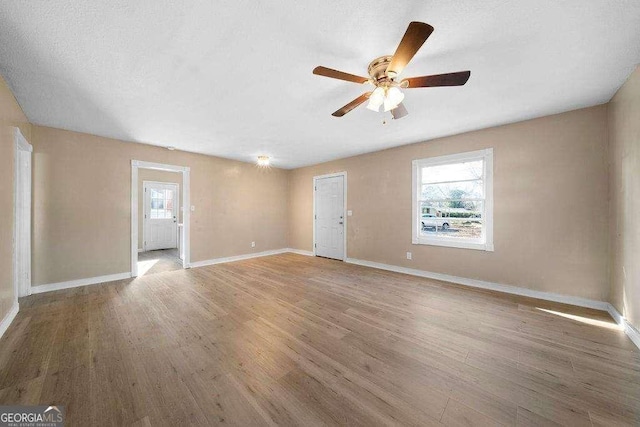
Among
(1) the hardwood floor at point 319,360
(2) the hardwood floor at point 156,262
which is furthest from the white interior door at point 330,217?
(2) the hardwood floor at point 156,262

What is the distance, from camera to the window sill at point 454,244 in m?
3.64

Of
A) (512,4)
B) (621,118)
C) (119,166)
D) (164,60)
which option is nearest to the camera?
(512,4)

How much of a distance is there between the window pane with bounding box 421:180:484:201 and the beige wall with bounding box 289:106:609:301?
25 centimetres

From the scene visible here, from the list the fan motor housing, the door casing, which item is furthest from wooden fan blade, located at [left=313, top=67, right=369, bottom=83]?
the door casing

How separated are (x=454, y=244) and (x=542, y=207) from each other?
124 centimetres

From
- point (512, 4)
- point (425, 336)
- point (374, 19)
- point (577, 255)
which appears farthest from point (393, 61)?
point (577, 255)

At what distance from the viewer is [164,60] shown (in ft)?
6.56

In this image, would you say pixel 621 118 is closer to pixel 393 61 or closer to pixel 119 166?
pixel 393 61

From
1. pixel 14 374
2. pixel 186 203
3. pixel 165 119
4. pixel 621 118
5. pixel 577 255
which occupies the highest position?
pixel 165 119

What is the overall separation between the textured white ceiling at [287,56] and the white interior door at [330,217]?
262 centimetres

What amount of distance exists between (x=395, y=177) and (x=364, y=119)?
1.76 m

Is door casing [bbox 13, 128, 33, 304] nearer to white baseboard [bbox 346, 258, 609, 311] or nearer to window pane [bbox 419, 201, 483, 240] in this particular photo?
white baseboard [bbox 346, 258, 609, 311]

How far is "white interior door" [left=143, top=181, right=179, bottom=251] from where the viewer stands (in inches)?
279

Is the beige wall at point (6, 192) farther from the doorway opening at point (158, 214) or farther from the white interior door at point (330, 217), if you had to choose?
the white interior door at point (330, 217)
